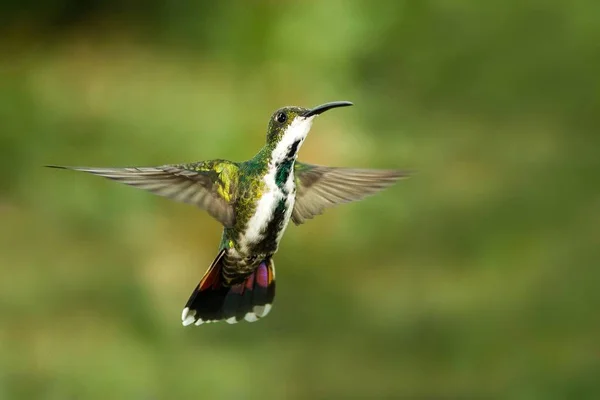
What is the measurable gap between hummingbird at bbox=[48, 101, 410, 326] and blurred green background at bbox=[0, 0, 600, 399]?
1.37 m

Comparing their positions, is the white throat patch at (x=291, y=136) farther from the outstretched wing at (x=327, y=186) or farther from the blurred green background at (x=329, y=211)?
the blurred green background at (x=329, y=211)

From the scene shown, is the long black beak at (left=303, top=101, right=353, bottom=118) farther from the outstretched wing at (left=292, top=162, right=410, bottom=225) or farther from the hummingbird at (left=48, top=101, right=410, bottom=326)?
the outstretched wing at (left=292, top=162, right=410, bottom=225)

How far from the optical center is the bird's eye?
754 millimetres

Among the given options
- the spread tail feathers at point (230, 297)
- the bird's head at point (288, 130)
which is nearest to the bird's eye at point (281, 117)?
the bird's head at point (288, 130)

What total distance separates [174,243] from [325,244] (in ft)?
1.77

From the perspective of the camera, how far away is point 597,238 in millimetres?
3914

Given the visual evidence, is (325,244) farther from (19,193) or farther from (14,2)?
(14,2)

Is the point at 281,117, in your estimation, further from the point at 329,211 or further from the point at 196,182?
the point at 329,211

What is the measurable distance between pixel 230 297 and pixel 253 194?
157 mm

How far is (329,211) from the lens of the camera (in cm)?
354

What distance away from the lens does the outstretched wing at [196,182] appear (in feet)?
2.27

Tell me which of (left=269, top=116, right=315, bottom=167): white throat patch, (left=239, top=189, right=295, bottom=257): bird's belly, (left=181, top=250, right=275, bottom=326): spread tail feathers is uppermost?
(left=269, top=116, right=315, bottom=167): white throat patch

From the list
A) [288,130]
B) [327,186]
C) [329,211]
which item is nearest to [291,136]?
[288,130]

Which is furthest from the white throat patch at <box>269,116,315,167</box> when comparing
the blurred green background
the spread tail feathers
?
the blurred green background
